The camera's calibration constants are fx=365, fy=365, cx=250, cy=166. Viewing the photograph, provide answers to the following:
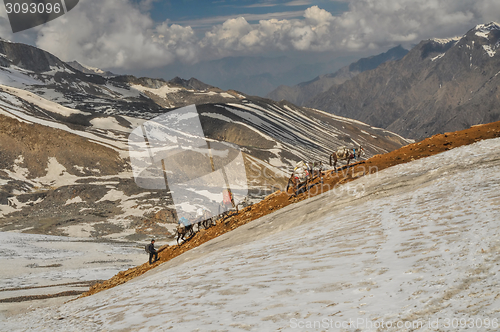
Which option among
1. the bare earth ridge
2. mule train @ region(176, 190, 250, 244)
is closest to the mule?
mule train @ region(176, 190, 250, 244)

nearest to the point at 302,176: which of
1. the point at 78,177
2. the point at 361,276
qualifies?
the point at 361,276

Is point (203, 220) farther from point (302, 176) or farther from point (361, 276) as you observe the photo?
point (361, 276)

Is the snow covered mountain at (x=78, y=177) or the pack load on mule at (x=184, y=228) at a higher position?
the snow covered mountain at (x=78, y=177)

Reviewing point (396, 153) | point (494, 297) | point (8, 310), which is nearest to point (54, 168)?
point (8, 310)

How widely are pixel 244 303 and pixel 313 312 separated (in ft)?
5.90

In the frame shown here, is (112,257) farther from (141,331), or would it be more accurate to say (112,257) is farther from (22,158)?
(22,158)

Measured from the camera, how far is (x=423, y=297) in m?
6.15

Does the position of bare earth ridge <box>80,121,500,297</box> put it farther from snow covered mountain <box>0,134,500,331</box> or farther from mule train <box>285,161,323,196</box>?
snow covered mountain <box>0,134,500,331</box>

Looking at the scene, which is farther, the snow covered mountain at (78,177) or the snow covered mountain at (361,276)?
the snow covered mountain at (78,177)

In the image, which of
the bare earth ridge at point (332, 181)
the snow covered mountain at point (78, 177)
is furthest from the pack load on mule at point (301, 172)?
the snow covered mountain at point (78, 177)

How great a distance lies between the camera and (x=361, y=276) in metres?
7.71

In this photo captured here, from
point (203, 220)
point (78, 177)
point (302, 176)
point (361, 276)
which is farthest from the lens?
point (78, 177)

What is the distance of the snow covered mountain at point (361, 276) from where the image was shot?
601 cm

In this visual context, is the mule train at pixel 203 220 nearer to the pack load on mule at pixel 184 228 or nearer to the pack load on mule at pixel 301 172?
the pack load on mule at pixel 184 228
